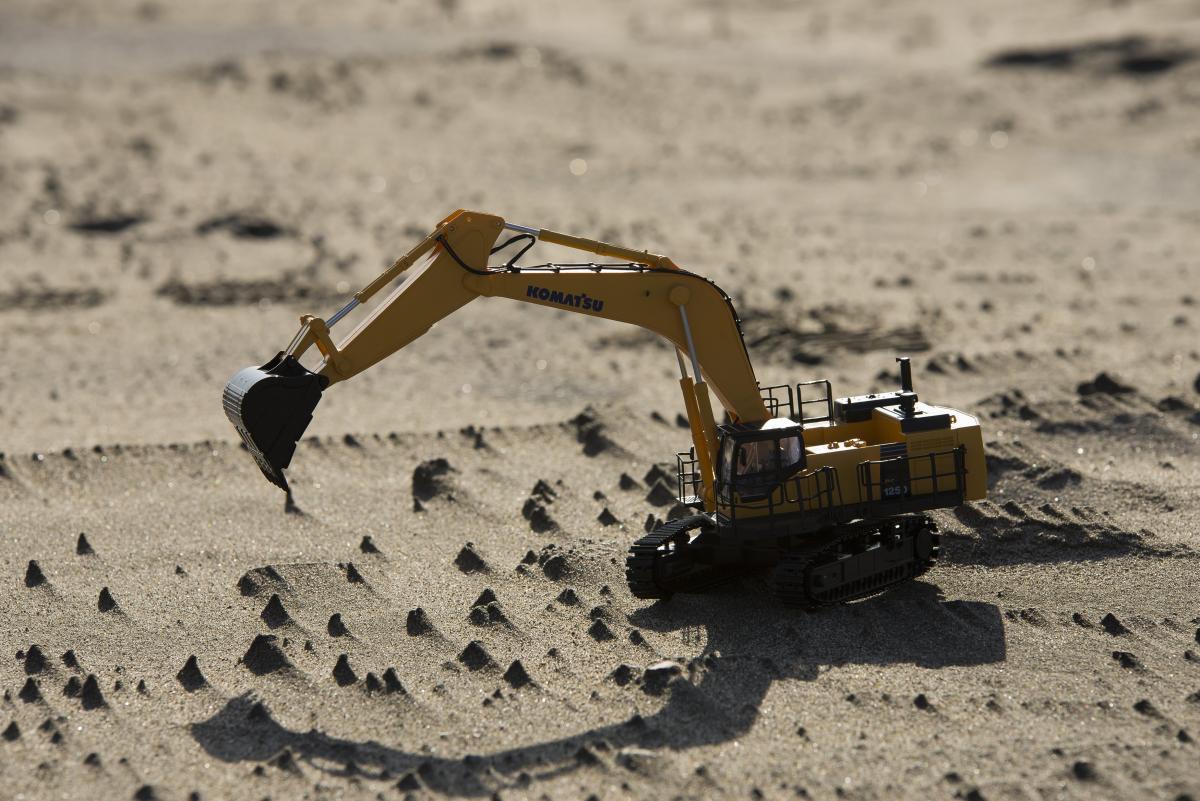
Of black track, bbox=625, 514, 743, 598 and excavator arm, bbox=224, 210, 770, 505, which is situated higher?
excavator arm, bbox=224, 210, 770, 505

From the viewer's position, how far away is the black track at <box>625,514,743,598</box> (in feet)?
38.1

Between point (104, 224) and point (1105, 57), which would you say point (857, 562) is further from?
point (1105, 57)

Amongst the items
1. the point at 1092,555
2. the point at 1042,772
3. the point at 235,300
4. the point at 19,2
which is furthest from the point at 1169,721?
the point at 19,2

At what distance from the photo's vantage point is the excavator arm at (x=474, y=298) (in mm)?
10617

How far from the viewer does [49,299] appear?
68.1 ft

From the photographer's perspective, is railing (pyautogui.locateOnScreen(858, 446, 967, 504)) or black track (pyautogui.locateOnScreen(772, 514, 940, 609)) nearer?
black track (pyautogui.locateOnScreen(772, 514, 940, 609))

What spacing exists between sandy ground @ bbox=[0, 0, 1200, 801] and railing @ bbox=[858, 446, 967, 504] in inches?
32.8

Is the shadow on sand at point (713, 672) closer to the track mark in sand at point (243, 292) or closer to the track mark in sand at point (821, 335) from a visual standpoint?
the track mark in sand at point (821, 335)

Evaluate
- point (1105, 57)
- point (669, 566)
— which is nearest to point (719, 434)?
point (669, 566)

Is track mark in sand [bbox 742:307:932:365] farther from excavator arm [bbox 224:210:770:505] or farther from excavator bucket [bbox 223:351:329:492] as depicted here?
excavator bucket [bbox 223:351:329:492]

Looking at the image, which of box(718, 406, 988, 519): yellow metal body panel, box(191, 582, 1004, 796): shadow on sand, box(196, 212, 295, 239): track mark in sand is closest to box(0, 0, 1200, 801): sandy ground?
box(191, 582, 1004, 796): shadow on sand

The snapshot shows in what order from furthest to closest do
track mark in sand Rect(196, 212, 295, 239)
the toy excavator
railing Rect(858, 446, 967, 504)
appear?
track mark in sand Rect(196, 212, 295, 239) < railing Rect(858, 446, 967, 504) < the toy excavator

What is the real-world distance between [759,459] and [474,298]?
Result: 7.80 ft

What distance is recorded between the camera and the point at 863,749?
953cm
